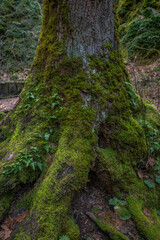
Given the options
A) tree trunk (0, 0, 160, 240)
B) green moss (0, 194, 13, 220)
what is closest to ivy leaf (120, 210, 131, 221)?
tree trunk (0, 0, 160, 240)

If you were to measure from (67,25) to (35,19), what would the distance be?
51.8 ft

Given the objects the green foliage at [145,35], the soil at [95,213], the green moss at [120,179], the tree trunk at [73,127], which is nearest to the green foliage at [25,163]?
the tree trunk at [73,127]

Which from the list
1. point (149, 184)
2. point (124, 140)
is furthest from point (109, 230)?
point (124, 140)

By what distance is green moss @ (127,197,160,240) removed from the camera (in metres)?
2.15

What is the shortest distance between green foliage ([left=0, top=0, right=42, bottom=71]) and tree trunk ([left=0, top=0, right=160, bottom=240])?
35.1ft

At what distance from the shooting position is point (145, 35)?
9.55m

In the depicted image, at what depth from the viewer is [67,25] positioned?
288 cm

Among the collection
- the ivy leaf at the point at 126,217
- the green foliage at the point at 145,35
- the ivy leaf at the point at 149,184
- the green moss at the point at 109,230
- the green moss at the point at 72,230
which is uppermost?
the green foliage at the point at 145,35

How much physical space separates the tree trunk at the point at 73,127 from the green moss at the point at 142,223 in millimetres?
13

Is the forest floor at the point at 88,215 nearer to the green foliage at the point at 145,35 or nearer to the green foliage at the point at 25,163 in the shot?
the green foliage at the point at 25,163

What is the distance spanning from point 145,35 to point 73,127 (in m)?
9.98

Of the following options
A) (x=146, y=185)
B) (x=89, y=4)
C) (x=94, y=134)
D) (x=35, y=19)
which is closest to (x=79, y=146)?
(x=94, y=134)

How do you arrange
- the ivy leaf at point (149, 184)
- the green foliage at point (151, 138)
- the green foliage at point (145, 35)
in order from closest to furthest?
the ivy leaf at point (149, 184) → the green foliage at point (151, 138) → the green foliage at point (145, 35)

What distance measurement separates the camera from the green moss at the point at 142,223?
2146 millimetres
